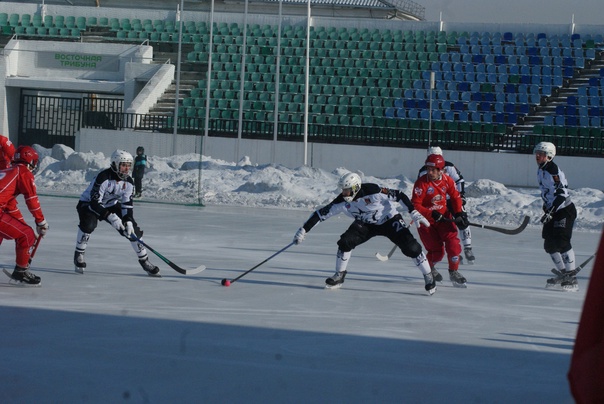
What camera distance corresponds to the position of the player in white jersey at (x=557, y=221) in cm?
1021

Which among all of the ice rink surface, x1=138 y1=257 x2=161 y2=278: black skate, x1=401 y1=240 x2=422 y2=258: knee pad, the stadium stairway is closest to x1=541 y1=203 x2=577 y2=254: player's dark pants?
the ice rink surface

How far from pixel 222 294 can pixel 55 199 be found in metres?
12.8

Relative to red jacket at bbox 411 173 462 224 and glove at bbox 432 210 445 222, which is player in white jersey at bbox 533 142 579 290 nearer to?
red jacket at bbox 411 173 462 224

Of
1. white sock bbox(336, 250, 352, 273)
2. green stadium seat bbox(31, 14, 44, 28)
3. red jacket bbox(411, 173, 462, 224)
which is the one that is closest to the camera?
white sock bbox(336, 250, 352, 273)

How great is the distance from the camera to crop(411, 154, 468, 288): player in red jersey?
33.6 feet

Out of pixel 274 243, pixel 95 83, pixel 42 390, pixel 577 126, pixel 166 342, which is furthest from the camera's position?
pixel 95 83

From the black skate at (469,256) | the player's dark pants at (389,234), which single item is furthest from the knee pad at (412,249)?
the black skate at (469,256)

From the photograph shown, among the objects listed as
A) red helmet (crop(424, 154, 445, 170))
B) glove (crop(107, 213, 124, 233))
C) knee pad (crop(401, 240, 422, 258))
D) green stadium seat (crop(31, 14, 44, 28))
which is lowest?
knee pad (crop(401, 240, 422, 258))

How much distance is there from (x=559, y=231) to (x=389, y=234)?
1.99 metres

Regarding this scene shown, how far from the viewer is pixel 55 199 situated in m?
21.1

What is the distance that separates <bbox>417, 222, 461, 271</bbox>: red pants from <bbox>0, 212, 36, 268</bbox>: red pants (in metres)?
3.98

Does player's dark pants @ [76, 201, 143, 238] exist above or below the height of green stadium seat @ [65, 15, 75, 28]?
below

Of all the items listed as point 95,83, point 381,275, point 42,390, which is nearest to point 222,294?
point 381,275

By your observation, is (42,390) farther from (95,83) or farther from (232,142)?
(95,83)
